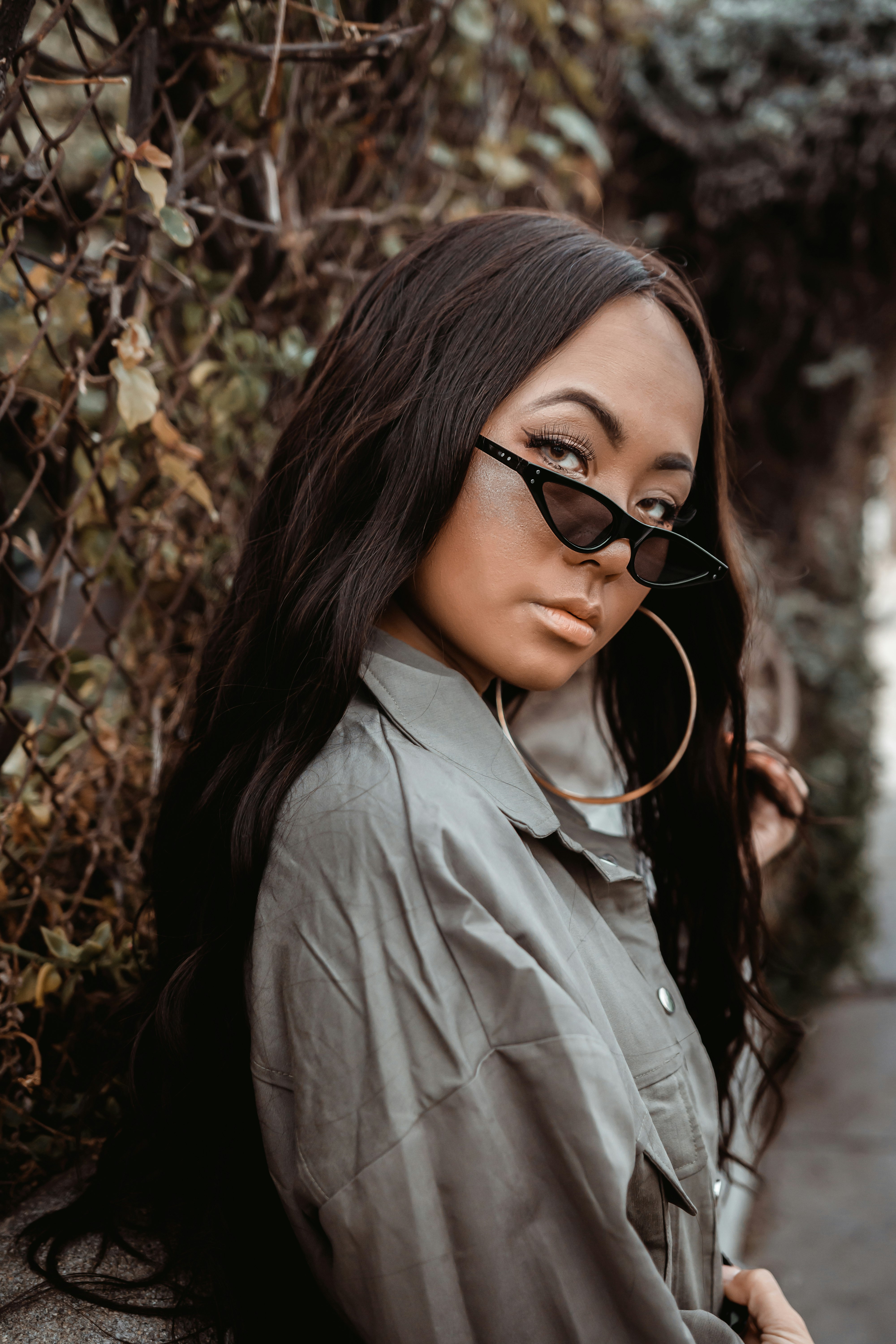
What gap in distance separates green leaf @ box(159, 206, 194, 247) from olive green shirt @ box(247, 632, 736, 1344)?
0.82 meters

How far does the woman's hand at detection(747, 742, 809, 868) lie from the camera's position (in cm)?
181

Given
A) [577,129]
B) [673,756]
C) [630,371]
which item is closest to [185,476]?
[630,371]

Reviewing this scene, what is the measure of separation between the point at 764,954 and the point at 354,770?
124cm

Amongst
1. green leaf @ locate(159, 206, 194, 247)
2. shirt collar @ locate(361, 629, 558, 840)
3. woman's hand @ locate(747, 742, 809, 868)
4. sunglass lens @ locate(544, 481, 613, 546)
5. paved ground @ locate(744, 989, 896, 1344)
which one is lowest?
paved ground @ locate(744, 989, 896, 1344)

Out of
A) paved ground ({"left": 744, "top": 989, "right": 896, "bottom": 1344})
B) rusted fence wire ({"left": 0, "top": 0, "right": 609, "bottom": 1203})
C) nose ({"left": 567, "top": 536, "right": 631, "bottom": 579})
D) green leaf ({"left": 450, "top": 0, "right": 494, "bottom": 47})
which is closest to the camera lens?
nose ({"left": 567, "top": 536, "right": 631, "bottom": 579})

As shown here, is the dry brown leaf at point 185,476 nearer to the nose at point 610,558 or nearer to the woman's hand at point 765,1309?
the nose at point 610,558

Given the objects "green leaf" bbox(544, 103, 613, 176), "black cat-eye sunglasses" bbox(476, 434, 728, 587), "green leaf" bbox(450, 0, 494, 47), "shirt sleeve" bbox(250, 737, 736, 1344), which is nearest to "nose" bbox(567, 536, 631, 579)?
"black cat-eye sunglasses" bbox(476, 434, 728, 587)

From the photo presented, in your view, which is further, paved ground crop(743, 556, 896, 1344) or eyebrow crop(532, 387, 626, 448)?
paved ground crop(743, 556, 896, 1344)

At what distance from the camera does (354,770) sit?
0.99 metres

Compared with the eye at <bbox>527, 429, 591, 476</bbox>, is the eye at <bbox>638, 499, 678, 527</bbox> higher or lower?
lower

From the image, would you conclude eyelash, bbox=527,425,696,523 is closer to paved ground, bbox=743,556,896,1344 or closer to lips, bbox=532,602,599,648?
lips, bbox=532,602,599,648

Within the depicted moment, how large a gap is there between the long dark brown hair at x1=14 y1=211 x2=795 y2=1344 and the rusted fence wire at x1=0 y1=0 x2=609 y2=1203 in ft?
0.68

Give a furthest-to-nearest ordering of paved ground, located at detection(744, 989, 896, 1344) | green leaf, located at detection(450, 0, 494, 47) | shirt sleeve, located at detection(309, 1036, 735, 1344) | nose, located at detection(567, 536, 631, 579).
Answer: paved ground, located at detection(744, 989, 896, 1344)
green leaf, located at detection(450, 0, 494, 47)
nose, located at detection(567, 536, 631, 579)
shirt sleeve, located at detection(309, 1036, 735, 1344)

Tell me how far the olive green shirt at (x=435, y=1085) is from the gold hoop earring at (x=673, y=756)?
0.94ft
